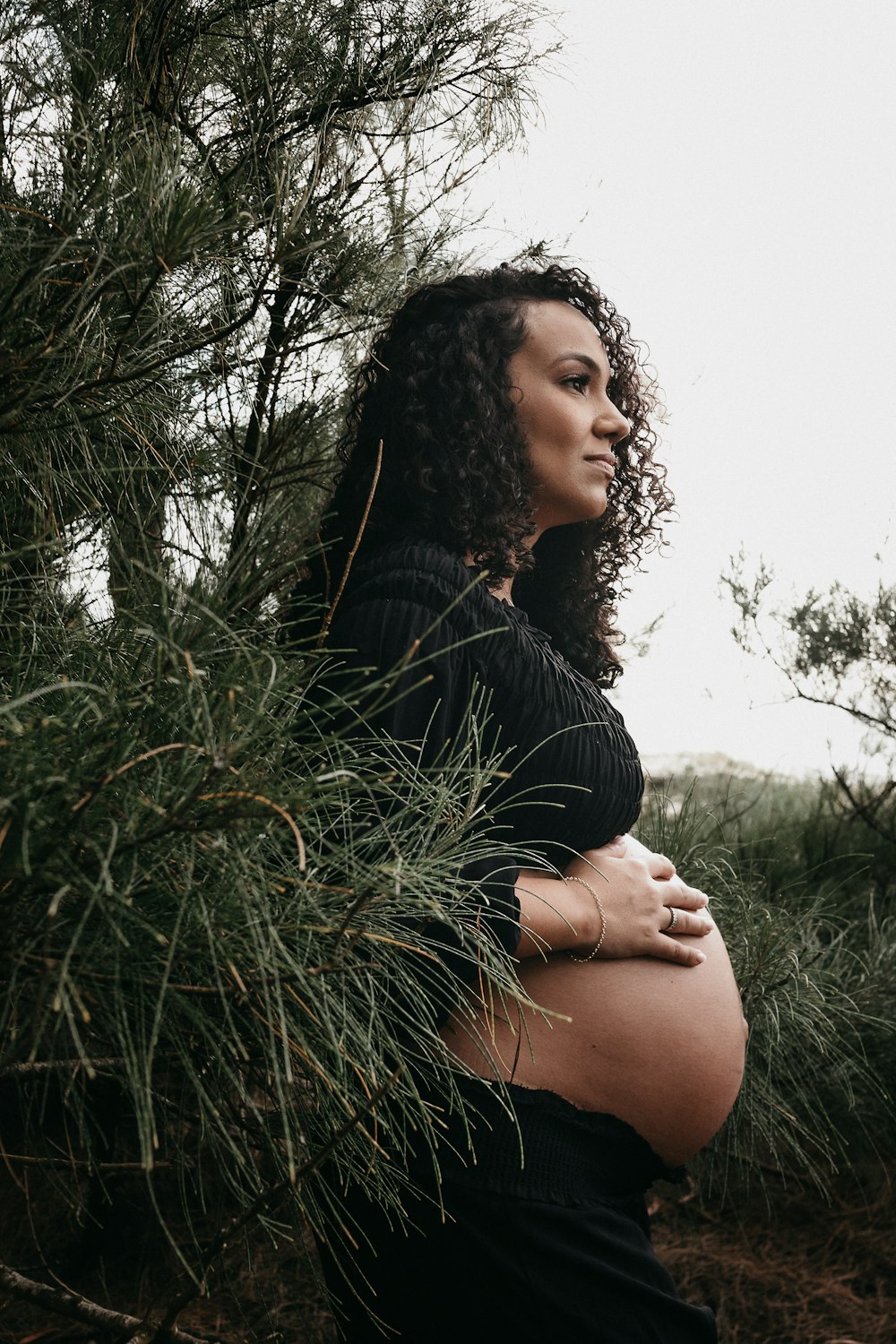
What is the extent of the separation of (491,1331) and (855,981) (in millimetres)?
1310

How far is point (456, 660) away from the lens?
1.08 m

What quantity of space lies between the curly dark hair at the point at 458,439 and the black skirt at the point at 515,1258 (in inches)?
25.5

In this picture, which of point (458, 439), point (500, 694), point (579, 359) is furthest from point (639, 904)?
point (579, 359)

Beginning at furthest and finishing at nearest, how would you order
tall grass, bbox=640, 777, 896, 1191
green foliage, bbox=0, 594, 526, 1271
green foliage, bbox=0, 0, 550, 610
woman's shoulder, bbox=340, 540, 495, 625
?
tall grass, bbox=640, 777, 896, 1191, woman's shoulder, bbox=340, 540, 495, 625, green foliage, bbox=0, 0, 550, 610, green foliage, bbox=0, 594, 526, 1271

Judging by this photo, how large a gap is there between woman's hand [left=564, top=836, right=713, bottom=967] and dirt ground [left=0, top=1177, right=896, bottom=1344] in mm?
909

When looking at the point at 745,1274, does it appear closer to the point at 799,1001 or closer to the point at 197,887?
the point at 799,1001

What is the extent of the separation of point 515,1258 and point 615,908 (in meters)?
0.36

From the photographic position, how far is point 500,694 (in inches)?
44.9

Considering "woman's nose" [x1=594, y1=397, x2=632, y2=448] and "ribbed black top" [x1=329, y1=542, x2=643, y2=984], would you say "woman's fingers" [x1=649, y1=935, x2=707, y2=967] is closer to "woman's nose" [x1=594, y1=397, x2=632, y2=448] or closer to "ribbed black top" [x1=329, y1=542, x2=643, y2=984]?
"ribbed black top" [x1=329, y1=542, x2=643, y2=984]

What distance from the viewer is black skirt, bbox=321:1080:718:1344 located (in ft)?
3.19

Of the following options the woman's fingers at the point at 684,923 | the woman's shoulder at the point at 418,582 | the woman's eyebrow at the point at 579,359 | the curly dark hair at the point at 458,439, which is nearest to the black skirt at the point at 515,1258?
the woman's fingers at the point at 684,923

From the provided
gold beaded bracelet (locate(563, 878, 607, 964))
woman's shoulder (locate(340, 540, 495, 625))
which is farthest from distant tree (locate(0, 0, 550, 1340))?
gold beaded bracelet (locate(563, 878, 607, 964))

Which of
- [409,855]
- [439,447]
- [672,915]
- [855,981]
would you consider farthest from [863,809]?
[409,855]

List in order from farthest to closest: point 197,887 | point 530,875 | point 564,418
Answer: point 564,418
point 530,875
point 197,887
